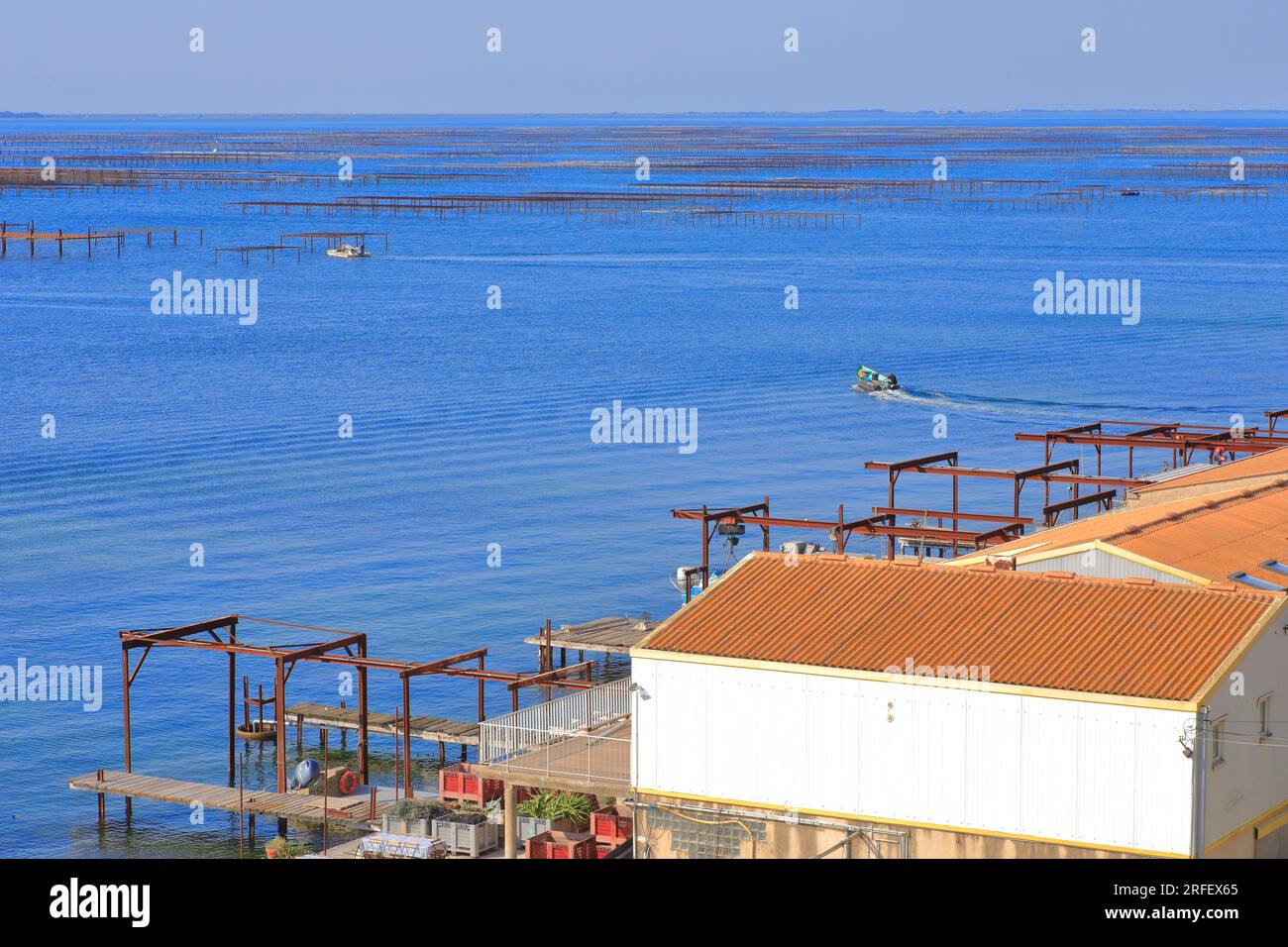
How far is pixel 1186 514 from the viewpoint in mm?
40812

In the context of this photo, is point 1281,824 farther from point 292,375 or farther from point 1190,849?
point 292,375

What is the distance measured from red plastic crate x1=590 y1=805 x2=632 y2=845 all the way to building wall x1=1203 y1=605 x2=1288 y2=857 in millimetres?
11607

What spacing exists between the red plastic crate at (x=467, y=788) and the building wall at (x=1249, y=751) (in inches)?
678

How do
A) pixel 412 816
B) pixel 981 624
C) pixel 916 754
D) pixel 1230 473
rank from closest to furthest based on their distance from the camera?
pixel 916 754 → pixel 981 624 → pixel 412 816 → pixel 1230 473

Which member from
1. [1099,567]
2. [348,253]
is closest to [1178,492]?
[1099,567]

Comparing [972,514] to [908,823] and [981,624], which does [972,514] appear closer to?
[981,624]

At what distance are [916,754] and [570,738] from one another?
9.72 meters

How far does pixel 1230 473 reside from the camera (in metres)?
51.8

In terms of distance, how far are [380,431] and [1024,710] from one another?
2895 inches

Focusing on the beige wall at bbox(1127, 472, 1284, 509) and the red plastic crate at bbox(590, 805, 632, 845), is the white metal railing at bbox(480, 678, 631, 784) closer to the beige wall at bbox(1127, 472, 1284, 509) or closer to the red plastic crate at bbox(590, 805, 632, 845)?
the red plastic crate at bbox(590, 805, 632, 845)

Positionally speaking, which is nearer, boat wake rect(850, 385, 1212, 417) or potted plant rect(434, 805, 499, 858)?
potted plant rect(434, 805, 499, 858)

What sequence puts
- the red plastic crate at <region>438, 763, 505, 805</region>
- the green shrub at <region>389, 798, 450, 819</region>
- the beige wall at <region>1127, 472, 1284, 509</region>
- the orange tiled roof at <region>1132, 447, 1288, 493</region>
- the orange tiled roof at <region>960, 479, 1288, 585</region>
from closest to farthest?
the orange tiled roof at <region>960, 479, 1288, 585</region>, the green shrub at <region>389, 798, 450, 819</region>, the red plastic crate at <region>438, 763, 505, 805</region>, the beige wall at <region>1127, 472, 1284, 509</region>, the orange tiled roof at <region>1132, 447, 1288, 493</region>

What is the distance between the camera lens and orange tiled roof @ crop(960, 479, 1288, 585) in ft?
120

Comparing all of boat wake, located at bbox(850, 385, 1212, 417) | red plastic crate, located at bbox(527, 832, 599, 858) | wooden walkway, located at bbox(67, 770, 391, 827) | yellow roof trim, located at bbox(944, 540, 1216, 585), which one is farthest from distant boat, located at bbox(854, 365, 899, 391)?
red plastic crate, located at bbox(527, 832, 599, 858)
